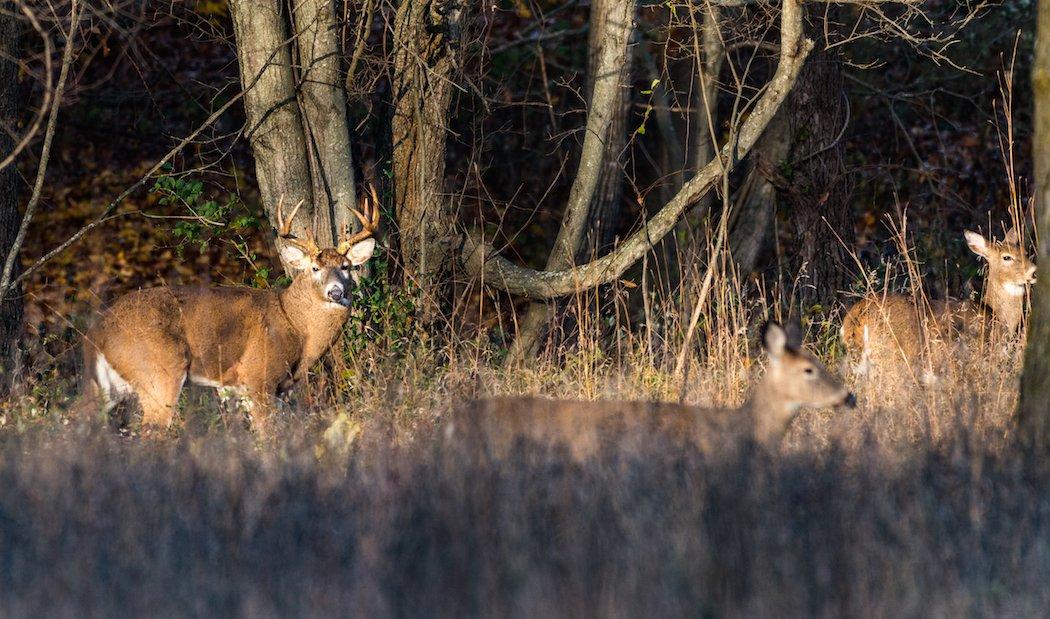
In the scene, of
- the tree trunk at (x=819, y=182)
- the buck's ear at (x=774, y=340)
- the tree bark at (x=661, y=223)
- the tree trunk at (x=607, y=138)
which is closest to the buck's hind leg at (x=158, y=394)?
the tree bark at (x=661, y=223)

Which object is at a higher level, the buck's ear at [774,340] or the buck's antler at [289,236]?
the buck's antler at [289,236]

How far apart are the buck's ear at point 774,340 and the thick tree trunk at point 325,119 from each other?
336 centimetres

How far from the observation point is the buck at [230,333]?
8.67 metres

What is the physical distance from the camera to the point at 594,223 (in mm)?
10891

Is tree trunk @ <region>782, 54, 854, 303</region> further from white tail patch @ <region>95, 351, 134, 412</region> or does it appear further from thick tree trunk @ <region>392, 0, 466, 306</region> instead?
white tail patch @ <region>95, 351, 134, 412</region>

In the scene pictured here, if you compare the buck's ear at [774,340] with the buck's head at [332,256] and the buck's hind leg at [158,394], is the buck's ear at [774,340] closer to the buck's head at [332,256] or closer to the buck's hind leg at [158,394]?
the buck's head at [332,256]

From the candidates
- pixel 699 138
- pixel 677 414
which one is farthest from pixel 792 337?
pixel 699 138

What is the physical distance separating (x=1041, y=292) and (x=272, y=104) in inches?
196

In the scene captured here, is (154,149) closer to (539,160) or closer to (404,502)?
(539,160)

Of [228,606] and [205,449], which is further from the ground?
[205,449]

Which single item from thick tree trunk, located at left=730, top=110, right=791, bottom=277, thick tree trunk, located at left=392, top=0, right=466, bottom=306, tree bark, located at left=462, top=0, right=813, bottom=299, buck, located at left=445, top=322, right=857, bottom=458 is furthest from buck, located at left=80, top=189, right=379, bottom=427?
thick tree trunk, located at left=730, top=110, right=791, bottom=277

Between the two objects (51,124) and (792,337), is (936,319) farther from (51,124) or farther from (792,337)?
(51,124)

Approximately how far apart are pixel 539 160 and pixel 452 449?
1233cm

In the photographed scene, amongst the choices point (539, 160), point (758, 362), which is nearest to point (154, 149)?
point (539, 160)
